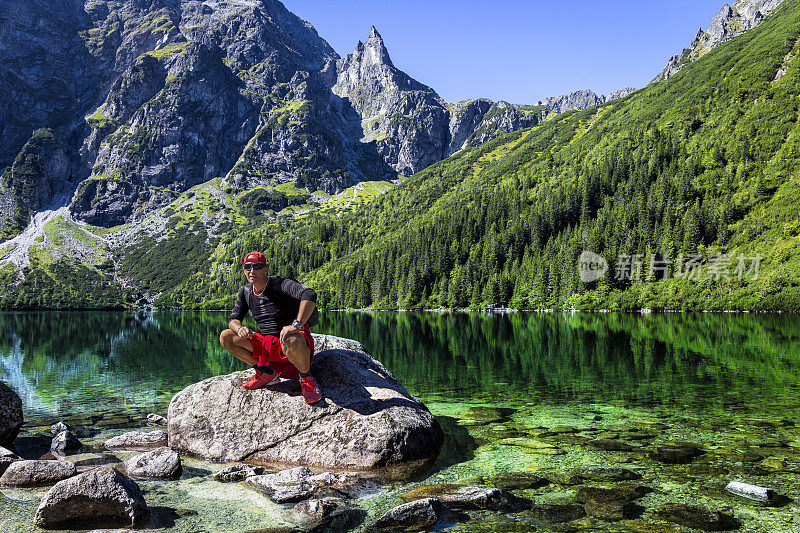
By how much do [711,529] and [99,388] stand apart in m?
29.7

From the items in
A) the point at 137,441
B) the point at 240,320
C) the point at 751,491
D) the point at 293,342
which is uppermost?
the point at 240,320

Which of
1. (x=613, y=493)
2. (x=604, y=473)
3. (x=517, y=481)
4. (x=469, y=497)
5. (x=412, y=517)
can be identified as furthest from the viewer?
(x=604, y=473)

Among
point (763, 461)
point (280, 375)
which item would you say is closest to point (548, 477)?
point (763, 461)

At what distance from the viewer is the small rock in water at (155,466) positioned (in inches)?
448

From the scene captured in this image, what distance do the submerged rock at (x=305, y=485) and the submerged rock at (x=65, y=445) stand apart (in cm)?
673

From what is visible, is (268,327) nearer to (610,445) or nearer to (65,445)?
(65,445)

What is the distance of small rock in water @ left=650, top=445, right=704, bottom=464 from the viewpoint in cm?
1123

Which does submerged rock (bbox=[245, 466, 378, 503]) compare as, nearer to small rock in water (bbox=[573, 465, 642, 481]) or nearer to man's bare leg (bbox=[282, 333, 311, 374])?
man's bare leg (bbox=[282, 333, 311, 374])

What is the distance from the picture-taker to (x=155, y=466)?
11.5 m

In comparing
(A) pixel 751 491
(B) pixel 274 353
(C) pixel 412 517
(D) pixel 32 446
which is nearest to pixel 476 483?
(C) pixel 412 517

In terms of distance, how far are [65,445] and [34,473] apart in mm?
3366

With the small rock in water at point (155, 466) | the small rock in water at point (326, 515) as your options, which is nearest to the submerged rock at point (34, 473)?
the small rock in water at point (155, 466)

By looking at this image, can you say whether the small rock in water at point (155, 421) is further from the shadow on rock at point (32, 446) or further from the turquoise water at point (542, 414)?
the shadow on rock at point (32, 446)

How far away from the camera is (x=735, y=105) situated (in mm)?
196375
